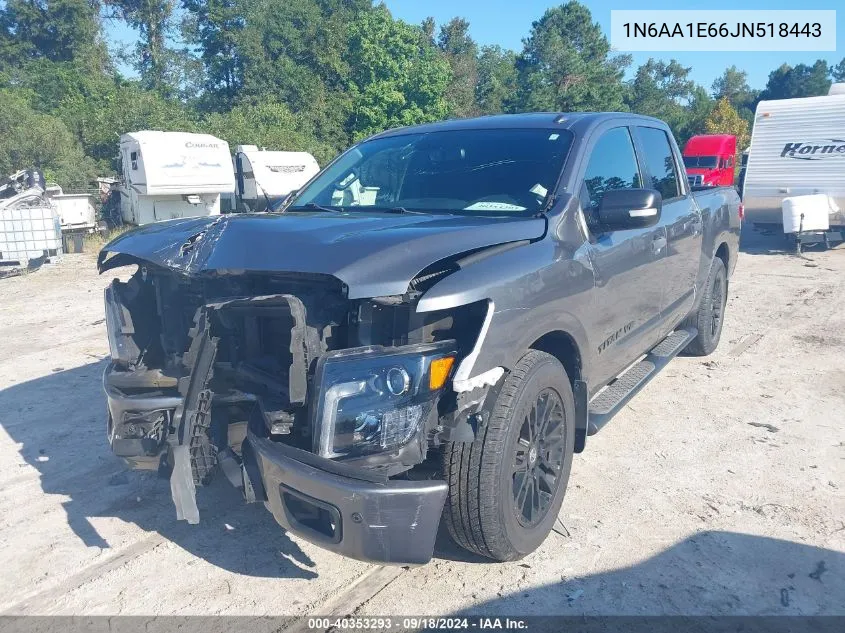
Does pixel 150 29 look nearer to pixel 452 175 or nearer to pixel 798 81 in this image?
pixel 452 175

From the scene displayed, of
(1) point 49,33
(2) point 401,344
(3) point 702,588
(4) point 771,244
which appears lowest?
(3) point 702,588

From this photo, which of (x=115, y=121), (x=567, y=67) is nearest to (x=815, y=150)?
(x=115, y=121)

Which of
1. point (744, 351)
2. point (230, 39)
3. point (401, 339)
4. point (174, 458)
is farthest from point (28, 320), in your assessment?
point (230, 39)

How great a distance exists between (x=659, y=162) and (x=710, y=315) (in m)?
1.72

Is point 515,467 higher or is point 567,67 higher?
point 567,67

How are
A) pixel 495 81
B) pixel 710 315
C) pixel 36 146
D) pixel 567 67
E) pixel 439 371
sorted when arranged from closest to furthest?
pixel 439 371, pixel 710 315, pixel 36 146, pixel 567 67, pixel 495 81

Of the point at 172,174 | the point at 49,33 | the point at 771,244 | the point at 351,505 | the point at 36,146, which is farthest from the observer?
the point at 49,33

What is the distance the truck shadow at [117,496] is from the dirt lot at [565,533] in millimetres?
11

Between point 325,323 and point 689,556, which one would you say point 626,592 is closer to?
point 689,556

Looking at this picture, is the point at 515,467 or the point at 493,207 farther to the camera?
the point at 493,207

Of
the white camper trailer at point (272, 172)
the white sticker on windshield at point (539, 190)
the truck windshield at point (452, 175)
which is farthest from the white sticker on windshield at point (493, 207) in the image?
the white camper trailer at point (272, 172)

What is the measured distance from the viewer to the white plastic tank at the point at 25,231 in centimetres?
1173

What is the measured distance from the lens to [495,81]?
46.8 m

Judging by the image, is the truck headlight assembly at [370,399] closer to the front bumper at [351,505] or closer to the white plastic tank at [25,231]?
the front bumper at [351,505]
